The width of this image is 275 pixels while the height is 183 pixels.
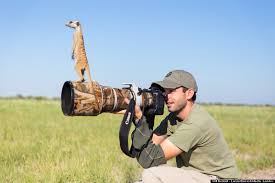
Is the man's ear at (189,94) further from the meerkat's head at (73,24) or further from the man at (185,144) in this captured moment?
the meerkat's head at (73,24)

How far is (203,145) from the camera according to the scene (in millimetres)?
3980

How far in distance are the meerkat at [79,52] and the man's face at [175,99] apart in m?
0.67

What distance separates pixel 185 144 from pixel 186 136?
66mm

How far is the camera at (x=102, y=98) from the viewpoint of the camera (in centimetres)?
380

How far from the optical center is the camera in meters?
3.80

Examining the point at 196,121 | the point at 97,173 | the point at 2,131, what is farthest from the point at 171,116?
the point at 2,131

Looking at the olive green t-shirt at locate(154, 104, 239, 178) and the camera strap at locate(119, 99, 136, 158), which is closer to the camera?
the camera strap at locate(119, 99, 136, 158)

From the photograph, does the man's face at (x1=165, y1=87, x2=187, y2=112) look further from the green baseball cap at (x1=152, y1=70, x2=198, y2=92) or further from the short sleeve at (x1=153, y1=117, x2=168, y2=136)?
the short sleeve at (x1=153, y1=117, x2=168, y2=136)

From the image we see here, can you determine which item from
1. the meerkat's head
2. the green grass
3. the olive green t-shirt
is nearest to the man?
the olive green t-shirt

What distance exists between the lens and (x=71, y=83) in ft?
12.6

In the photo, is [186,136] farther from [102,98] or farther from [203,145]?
[102,98]

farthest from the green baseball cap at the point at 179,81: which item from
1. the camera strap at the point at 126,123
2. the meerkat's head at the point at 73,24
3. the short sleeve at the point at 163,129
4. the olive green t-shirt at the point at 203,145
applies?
the meerkat's head at the point at 73,24

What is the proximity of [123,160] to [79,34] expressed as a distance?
12.1 feet

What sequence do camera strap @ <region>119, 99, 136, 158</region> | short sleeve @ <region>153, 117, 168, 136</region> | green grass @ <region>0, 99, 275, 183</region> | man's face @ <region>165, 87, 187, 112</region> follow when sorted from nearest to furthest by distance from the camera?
camera strap @ <region>119, 99, 136, 158</region> → man's face @ <region>165, 87, 187, 112</region> → short sleeve @ <region>153, 117, 168, 136</region> → green grass @ <region>0, 99, 275, 183</region>
